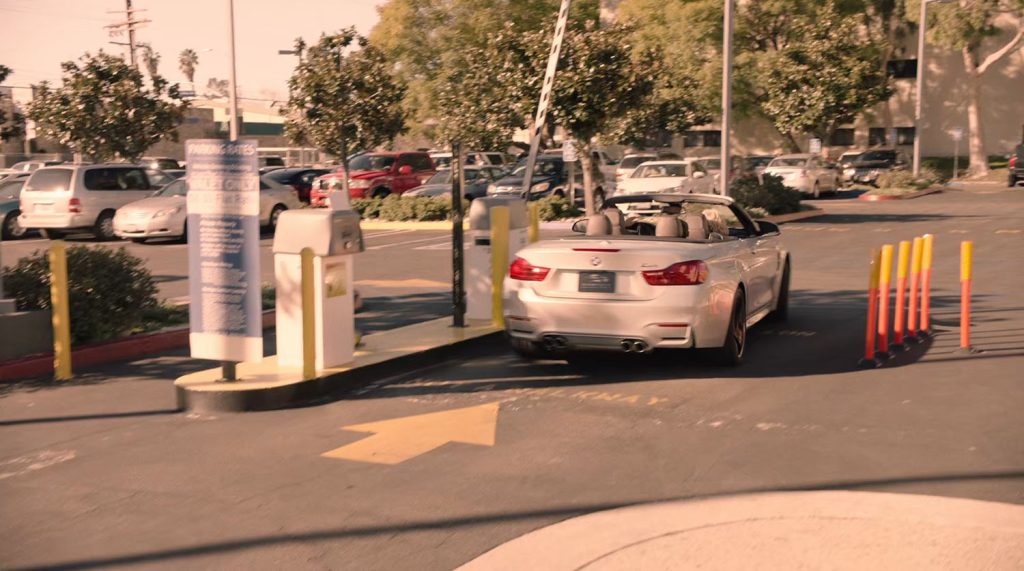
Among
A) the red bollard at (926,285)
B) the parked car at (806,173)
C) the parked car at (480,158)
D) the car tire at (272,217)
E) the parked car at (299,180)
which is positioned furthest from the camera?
the parked car at (480,158)

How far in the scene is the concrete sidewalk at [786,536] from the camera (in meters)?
4.99

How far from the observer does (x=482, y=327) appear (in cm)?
1138

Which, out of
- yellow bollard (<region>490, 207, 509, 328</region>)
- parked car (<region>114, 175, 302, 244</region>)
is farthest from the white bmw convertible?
parked car (<region>114, 175, 302, 244</region>)

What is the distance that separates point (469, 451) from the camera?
7.12 metres

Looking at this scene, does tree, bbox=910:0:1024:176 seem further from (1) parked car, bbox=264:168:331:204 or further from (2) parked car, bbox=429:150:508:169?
(1) parked car, bbox=264:168:331:204

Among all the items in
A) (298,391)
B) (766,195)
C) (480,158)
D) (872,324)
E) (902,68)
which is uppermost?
(902,68)

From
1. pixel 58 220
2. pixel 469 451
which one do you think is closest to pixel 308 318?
pixel 469 451

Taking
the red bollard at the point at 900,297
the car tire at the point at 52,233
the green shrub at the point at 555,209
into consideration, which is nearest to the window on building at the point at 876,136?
the green shrub at the point at 555,209

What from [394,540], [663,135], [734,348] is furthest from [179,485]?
[663,135]

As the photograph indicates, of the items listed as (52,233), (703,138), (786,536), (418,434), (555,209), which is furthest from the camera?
(703,138)

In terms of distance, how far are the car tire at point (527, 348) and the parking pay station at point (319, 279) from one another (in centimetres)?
147

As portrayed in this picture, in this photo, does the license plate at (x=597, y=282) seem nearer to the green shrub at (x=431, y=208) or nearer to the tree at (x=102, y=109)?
the green shrub at (x=431, y=208)

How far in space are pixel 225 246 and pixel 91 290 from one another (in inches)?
107

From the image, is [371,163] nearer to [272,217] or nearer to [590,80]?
[272,217]
